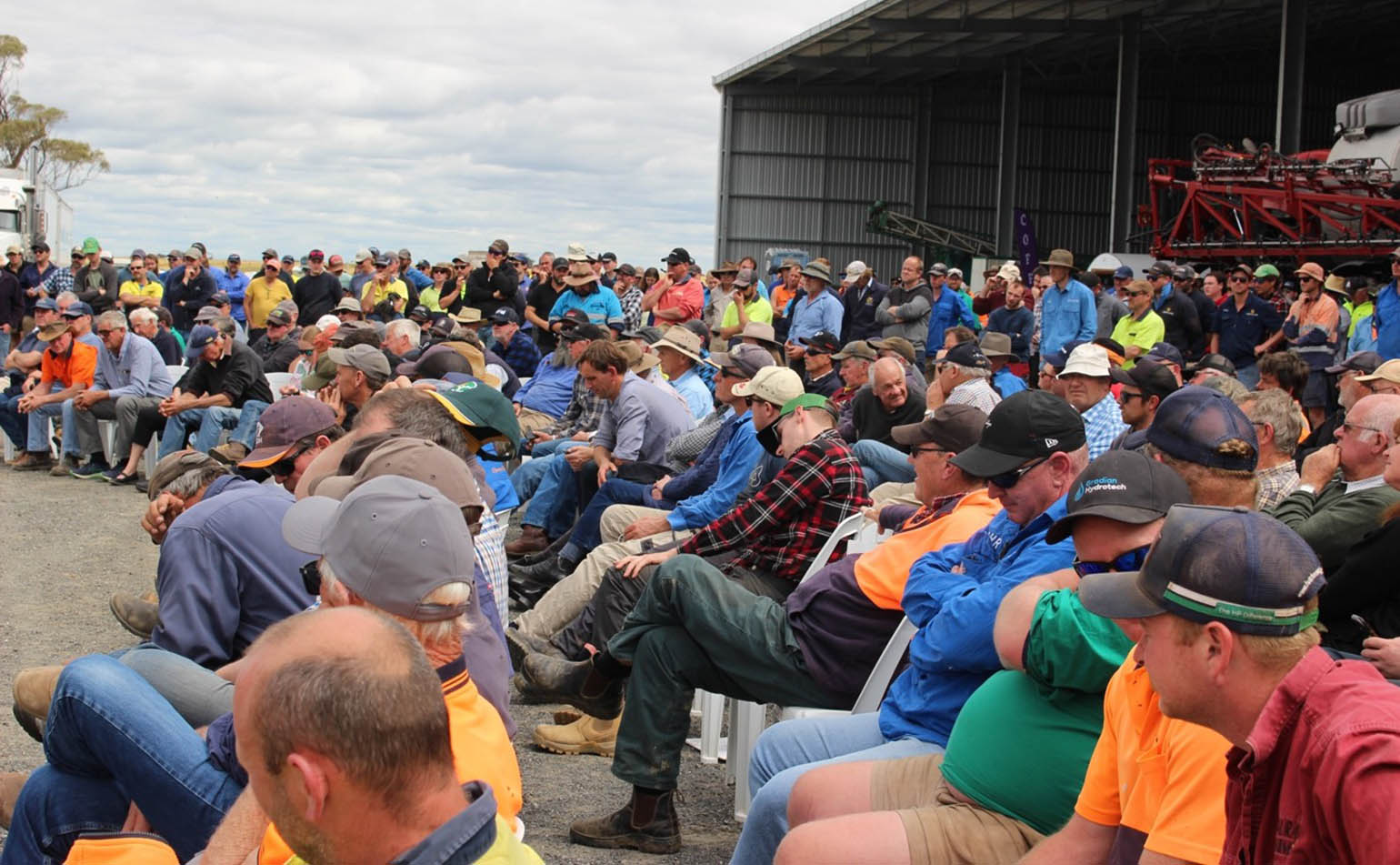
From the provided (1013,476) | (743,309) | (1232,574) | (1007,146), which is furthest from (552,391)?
(1007,146)

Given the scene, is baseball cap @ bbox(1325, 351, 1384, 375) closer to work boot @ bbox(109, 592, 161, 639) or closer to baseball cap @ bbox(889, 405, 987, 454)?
baseball cap @ bbox(889, 405, 987, 454)

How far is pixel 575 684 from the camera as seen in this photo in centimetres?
537

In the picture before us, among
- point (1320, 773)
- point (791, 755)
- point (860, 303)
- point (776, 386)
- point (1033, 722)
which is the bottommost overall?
point (791, 755)

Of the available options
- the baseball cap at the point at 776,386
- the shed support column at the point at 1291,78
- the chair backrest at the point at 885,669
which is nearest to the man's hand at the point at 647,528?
the baseball cap at the point at 776,386

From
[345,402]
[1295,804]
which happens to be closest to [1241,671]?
[1295,804]

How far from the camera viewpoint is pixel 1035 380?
14625 mm

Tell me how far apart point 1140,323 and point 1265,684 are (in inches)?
397

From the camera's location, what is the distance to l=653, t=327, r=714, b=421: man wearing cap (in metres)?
9.12

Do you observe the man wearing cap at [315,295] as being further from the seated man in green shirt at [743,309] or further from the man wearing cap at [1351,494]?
the man wearing cap at [1351,494]

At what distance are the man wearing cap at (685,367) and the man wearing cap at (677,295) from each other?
3422mm

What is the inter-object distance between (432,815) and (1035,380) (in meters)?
13.4

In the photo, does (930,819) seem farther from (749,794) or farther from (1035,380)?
(1035,380)

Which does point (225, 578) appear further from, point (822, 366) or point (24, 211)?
point (24, 211)

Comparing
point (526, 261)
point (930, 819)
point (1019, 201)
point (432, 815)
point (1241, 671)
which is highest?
point (1019, 201)
